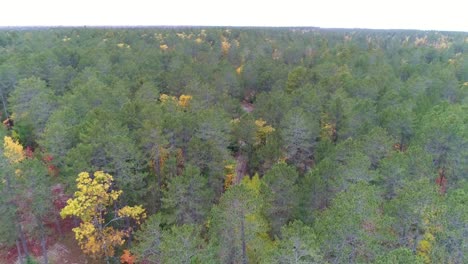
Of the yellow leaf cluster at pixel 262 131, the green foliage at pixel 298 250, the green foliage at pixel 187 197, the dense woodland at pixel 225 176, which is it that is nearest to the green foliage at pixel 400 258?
the dense woodland at pixel 225 176

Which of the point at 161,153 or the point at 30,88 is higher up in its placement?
the point at 30,88

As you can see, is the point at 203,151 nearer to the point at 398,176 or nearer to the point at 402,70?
the point at 398,176

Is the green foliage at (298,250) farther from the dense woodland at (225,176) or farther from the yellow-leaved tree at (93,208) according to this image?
the yellow-leaved tree at (93,208)

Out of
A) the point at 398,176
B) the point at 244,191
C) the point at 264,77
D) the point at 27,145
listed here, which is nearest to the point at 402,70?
the point at 264,77

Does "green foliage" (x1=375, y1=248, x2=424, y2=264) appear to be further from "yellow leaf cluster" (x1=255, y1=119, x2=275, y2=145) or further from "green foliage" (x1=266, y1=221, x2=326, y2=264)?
"yellow leaf cluster" (x1=255, y1=119, x2=275, y2=145)

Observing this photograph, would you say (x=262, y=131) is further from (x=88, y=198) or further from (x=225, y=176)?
(x=88, y=198)

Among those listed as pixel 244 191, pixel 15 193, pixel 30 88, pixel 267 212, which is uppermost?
pixel 30 88

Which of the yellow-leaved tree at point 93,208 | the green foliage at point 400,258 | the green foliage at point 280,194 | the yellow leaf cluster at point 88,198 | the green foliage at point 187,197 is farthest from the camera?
the green foliage at point 280,194

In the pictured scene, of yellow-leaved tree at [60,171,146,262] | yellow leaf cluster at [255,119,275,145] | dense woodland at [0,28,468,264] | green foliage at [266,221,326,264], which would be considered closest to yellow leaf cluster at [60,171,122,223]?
yellow-leaved tree at [60,171,146,262]

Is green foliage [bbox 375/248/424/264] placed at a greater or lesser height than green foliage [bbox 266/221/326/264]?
greater
